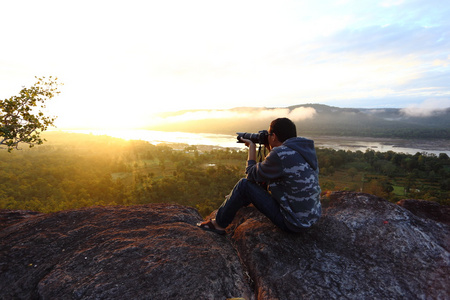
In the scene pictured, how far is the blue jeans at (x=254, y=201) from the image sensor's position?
9.68ft

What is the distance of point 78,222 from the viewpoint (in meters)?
3.71

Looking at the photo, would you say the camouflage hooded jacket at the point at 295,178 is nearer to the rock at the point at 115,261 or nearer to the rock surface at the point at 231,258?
the rock surface at the point at 231,258

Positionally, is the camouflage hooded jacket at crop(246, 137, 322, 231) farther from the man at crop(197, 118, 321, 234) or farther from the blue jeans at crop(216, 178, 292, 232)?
the blue jeans at crop(216, 178, 292, 232)

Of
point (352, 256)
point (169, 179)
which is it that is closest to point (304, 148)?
point (352, 256)

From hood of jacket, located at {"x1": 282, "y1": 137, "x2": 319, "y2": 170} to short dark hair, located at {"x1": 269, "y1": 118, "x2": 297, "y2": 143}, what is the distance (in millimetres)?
114

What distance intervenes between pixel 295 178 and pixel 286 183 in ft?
0.42

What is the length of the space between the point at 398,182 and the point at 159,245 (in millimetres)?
57216

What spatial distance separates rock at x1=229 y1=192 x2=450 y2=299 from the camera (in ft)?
7.95

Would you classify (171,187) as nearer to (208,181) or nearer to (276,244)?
(208,181)

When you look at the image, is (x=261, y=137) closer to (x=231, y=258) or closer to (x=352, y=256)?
(x=231, y=258)

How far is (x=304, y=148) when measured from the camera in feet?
8.86

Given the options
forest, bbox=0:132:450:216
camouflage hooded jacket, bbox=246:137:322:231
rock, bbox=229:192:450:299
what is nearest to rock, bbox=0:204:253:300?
rock, bbox=229:192:450:299

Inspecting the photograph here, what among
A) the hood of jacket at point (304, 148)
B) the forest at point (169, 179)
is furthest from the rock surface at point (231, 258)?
the forest at point (169, 179)

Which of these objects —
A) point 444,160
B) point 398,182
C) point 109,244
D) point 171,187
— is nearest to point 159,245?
point 109,244
